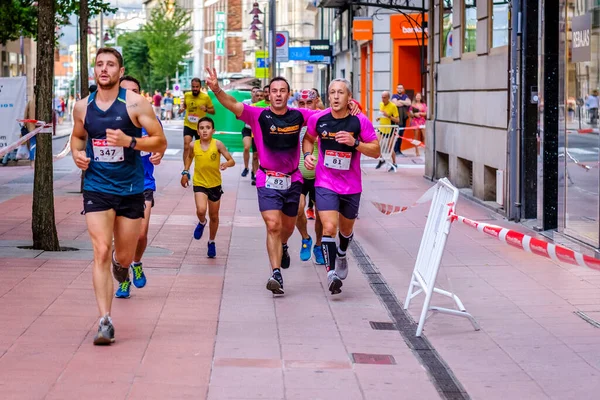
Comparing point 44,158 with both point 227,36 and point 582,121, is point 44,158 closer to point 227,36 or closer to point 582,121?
point 582,121

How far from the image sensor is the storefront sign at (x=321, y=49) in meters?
52.3

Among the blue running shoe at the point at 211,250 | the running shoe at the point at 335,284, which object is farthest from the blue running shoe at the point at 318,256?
the running shoe at the point at 335,284

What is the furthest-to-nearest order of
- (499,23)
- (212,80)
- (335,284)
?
(499,23), (335,284), (212,80)

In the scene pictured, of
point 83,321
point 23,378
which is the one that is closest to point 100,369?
point 23,378

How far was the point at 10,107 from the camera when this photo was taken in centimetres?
1448

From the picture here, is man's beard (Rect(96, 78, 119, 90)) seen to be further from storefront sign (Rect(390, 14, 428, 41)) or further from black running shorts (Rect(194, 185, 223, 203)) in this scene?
storefront sign (Rect(390, 14, 428, 41))

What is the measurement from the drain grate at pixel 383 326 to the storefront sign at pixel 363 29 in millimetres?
29289

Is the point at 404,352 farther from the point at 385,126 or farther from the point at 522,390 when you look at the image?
the point at 385,126

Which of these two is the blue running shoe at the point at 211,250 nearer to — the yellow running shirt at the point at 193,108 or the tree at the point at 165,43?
the yellow running shirt at the point at 193,108

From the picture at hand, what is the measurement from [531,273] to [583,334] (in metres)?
2.79

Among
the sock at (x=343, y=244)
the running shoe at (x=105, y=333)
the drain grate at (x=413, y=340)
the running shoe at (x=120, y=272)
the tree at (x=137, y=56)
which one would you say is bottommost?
the drain grate at (x=413, y=340)

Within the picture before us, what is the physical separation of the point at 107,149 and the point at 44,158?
452 centimetres

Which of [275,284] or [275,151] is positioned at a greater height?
[275,151]

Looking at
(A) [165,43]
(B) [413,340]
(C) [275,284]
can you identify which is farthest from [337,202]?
(A) [165,43]
